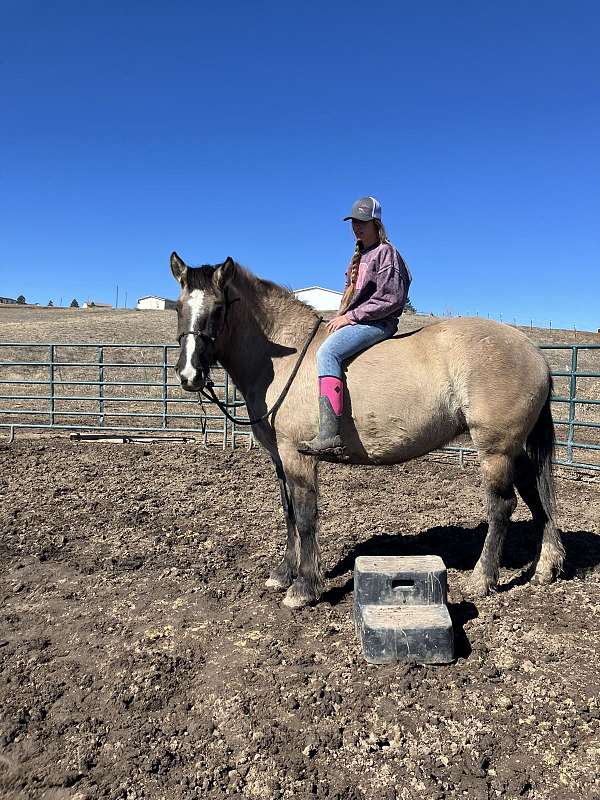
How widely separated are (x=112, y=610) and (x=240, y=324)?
7.75 ft

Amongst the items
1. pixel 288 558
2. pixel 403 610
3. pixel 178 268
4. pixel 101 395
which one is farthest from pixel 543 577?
pixel 101 395

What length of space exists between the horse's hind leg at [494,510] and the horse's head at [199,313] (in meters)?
2.16

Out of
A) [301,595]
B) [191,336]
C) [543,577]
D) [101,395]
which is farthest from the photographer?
[101,395]

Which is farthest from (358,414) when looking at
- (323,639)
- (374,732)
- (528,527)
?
(528,527)

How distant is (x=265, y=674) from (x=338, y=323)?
2.41 m

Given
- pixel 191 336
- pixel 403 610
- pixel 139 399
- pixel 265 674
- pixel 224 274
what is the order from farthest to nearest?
1. pixel 139 399
2. pixel 224 274
3. pixel 191 336
4. pixel 403 610
5. pixel 265 674

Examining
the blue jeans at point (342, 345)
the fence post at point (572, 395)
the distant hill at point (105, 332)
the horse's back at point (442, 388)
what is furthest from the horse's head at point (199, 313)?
the distant hill at point (105, 332)

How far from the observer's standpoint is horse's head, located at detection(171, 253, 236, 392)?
11.7ft

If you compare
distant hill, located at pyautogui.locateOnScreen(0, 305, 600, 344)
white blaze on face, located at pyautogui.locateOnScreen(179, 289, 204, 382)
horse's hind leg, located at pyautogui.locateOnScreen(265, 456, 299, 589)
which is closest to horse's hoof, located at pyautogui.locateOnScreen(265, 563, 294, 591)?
horse's hind leg, located at pyautogui.locateOnScreen(265, 456, 299, 589)

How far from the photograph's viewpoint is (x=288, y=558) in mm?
4305

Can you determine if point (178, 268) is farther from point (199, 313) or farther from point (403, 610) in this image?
point (403, 610)

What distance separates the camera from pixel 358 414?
3.86 metres

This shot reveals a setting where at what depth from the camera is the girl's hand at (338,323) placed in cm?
397

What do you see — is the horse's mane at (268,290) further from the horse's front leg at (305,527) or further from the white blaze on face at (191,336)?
the horse's front leg at (305,527)
